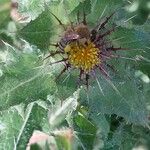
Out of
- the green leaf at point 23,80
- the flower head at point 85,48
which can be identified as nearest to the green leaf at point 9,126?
the green leaf at point 23,80

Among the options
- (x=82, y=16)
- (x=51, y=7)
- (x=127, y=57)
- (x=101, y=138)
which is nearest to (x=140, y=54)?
(x=127, y=57)

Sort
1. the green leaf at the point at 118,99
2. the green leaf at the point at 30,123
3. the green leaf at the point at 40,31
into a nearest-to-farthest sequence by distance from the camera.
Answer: the green leaf at the point at 40,31 → the green leaf at the point at 118,99 → the green leaf at the point at 30,123

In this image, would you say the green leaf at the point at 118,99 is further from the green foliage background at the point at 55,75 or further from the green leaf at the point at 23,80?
the green leaf at the point at 23,80

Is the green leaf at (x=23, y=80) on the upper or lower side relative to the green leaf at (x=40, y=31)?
lower

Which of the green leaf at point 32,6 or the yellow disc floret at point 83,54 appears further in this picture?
the green leaf at point 32,6

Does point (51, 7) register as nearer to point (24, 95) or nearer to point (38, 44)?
point (38, 44)

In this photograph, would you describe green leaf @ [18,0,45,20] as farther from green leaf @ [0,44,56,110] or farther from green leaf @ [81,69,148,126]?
green leaf @ [81,69,148,126]

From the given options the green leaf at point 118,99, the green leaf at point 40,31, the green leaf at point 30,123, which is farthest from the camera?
the green leaf at point 30,123
